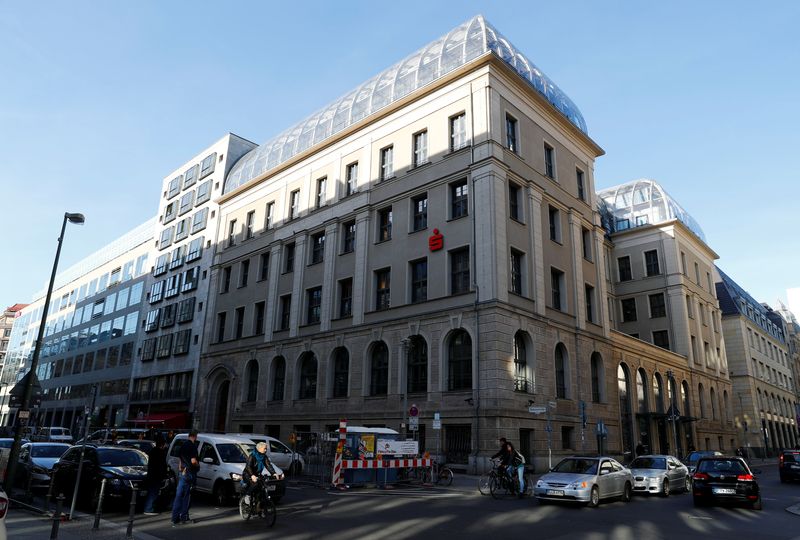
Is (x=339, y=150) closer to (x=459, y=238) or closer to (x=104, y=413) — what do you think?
(x=459, y=238)

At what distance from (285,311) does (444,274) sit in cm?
1533

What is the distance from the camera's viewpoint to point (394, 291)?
107 ft

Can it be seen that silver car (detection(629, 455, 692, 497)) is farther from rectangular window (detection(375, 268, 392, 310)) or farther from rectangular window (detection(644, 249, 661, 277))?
rectangular window (detection(644, 249, 661, 277))

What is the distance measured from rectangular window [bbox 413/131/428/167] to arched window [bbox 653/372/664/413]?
2479cm

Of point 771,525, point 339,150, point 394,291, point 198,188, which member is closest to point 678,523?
point 771,525

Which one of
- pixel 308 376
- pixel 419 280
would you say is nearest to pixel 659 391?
pixel 419 280

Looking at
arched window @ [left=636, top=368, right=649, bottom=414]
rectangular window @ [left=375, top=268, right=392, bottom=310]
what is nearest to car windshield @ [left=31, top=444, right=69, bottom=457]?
rectangular window @ [left=375, top=268, right=392, bottom=310]

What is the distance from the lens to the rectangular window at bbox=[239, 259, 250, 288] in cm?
4591

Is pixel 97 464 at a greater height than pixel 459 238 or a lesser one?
lesser

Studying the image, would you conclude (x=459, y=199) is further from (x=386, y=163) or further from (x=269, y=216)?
(x=269, y=216)

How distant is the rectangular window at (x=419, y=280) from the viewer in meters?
31.5

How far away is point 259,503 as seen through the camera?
42.2 ft

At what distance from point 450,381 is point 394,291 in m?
6.53

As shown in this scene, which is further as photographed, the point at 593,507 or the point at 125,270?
the point at 125,270
